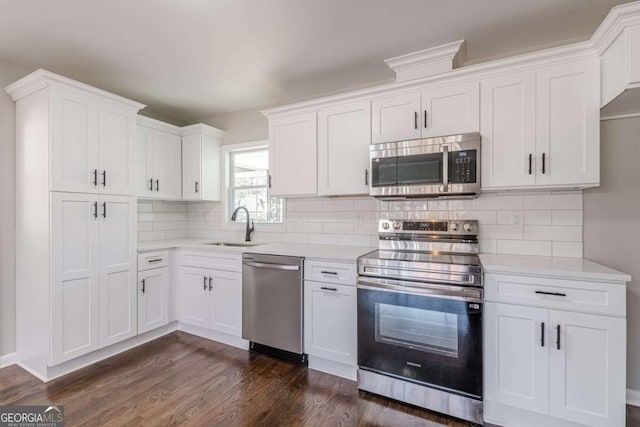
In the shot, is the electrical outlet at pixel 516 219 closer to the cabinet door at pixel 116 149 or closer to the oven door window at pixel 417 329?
the oven door window at pixel 417 329

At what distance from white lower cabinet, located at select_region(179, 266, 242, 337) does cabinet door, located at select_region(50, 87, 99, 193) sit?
4.10 feet

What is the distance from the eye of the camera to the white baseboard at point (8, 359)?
2.52m

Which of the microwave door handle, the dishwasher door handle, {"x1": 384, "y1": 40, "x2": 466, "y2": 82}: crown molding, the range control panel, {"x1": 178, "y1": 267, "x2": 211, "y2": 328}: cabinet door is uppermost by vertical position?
{"x1": 384, "y1": 40, "x2": 466, "y2": 82}: crown molding

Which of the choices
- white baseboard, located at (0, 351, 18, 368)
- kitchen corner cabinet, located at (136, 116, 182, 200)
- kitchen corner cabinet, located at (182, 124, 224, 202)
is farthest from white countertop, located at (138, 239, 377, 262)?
white baseboard, located at (0, 351, 18, 368)

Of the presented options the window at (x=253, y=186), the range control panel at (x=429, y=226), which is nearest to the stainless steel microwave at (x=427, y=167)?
the range control panel at (x=429, y=226)

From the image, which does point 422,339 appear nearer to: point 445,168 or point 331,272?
point 331,272

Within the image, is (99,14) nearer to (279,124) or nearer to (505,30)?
(279,124)

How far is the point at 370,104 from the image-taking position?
2.58 metres

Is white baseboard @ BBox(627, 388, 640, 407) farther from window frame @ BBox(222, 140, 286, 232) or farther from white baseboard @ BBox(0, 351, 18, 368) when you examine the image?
white baseboard @ BBox(0, 351, 18, 368)

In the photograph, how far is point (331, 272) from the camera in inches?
96.2

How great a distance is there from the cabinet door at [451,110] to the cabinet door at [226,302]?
2.14 meters

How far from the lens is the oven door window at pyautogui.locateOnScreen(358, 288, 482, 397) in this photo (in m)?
1.89

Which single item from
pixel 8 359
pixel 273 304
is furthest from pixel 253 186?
pixel 8 359

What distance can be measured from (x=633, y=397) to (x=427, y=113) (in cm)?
240
